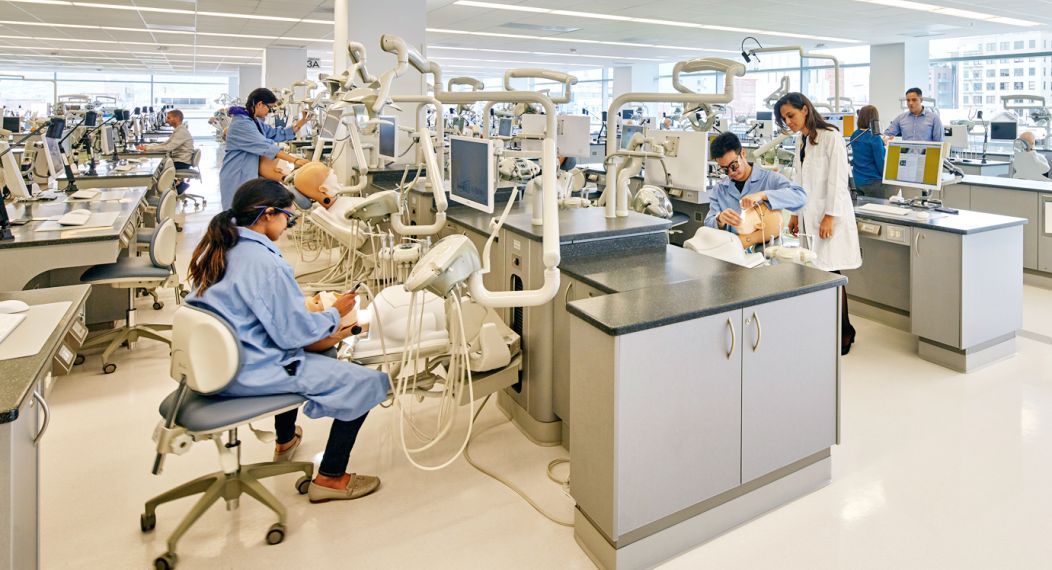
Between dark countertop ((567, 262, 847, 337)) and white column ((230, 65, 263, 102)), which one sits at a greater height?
white column ((230, 65, 263, 102))

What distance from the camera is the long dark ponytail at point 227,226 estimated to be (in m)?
1.93

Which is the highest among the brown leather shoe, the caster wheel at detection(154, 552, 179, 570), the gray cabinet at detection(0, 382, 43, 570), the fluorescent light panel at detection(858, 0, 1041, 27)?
the fluorescent light panel at detection(858, 0, 1041, 27)

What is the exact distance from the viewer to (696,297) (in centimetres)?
200

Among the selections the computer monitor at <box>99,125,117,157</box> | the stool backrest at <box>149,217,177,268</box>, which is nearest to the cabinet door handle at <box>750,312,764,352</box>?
the stool backrest at <box>149,217,177,268</box>

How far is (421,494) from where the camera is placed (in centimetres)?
231

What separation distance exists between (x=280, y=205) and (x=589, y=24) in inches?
330

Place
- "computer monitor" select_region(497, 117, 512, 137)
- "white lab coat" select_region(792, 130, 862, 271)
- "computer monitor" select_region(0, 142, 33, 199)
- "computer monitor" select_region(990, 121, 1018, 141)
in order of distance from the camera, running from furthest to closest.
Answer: "computer monitor" select_region(497, 117, 512, 137) < "computer monitor" select_region(990, 121, 1018, 141) < "computer monitor" select_region(0, 142, 33, 199) < "white lab coat" select_region(792, 130, 862, 271)

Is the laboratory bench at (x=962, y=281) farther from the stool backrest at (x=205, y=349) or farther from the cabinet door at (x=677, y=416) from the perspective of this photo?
the stool backrest at (x=205, y=349)

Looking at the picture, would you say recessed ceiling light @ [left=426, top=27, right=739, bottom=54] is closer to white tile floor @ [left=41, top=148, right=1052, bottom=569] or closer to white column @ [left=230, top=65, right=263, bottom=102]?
white tile floor @ [left=41, top=148, right=1052, bottom=569]

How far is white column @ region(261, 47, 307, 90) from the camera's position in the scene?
40.4 feet

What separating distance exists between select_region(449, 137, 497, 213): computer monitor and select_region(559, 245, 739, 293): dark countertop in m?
0.56

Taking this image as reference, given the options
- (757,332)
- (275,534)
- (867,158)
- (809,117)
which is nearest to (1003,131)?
(867,158)

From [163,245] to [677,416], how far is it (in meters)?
2.73

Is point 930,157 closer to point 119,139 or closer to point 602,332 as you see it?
point 602,332
